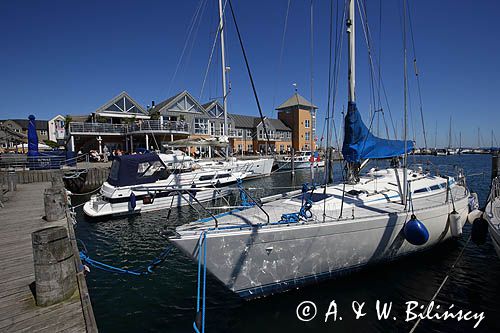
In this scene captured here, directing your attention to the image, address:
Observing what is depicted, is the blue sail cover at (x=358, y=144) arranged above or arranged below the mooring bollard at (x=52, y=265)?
above

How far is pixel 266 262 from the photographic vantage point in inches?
220

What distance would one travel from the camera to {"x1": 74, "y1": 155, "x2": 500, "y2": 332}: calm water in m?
5.31

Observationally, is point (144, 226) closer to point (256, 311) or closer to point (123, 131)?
point (256, 311)

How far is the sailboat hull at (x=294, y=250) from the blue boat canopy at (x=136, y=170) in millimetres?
9816

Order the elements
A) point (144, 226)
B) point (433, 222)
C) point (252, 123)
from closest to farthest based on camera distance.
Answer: point (433, 222), point (144, 226), point (252, 123)

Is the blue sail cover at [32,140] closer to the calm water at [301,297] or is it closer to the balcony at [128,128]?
the balcony at [128,128]

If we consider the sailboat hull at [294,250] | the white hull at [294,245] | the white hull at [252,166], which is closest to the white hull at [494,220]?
the white hull at [294,245]

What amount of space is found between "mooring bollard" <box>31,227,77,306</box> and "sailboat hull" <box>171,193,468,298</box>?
1740 millimetres

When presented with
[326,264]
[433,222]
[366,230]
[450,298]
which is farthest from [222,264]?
[433,222]

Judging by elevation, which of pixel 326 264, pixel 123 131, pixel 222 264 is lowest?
pixel 326 264

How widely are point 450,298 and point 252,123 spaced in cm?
4948

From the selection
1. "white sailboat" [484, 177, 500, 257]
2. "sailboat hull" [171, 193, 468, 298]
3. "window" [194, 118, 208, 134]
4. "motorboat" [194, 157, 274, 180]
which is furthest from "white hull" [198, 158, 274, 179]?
"sailboat hull" [171, 193, 468, 298]

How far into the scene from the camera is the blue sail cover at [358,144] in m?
8.02

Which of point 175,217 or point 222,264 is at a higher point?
point 222,264
